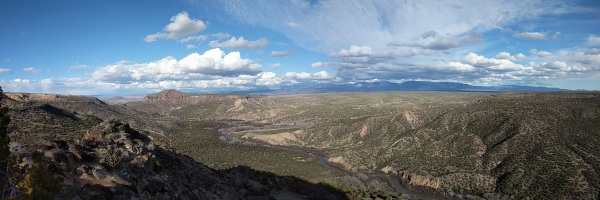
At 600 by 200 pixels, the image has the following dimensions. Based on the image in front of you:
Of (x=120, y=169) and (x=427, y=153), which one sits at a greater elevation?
(x=120, y=169)

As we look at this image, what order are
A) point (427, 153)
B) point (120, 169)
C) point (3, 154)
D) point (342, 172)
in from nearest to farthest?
1. point (3, 154)
2. point (120, 169)
3. point (342, 172)
4. point (427, 153)

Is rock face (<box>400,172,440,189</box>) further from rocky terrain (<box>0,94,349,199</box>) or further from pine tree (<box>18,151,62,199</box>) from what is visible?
pine tree (<box>18,151,62,199</box>)

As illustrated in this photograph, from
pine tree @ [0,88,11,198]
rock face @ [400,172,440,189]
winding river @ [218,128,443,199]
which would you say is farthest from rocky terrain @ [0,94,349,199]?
rock face @ [400,172,440,189]

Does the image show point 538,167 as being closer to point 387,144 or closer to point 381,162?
point 381,162

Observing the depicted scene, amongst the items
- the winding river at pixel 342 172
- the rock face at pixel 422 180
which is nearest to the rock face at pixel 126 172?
the winding river at pixel 342 172

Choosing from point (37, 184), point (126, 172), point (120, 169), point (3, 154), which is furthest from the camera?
point (120, 169)

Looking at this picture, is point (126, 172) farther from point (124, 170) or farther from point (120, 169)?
point (120, 169)

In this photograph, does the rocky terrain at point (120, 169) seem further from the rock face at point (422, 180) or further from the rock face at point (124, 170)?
the rock face at point (422, 180)

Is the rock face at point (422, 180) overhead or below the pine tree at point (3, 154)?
below

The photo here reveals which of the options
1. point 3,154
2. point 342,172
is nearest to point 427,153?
point 342,172

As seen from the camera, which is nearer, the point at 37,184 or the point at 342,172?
the point at 37,184

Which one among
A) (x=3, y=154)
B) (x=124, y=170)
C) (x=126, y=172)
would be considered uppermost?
(x=3, y=154)
